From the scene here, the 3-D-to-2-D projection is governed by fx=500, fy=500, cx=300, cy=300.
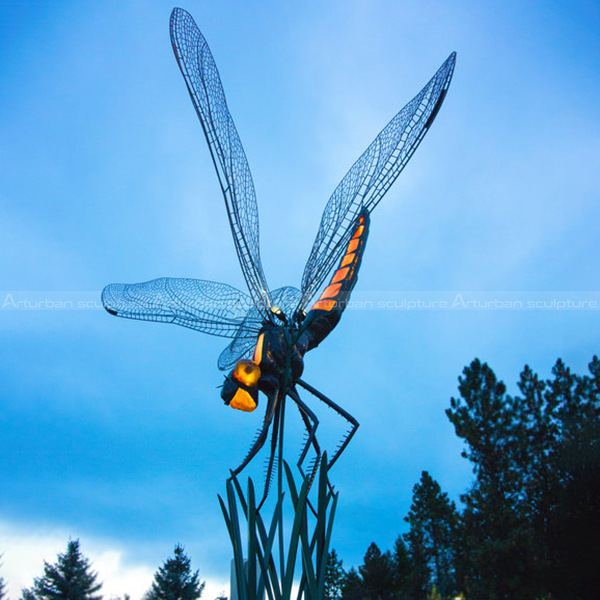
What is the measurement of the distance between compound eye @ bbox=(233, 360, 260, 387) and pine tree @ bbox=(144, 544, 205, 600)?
1793 centimetres

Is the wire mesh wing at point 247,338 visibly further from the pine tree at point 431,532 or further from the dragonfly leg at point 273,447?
the pine tree at point 431,532

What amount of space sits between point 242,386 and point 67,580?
2052 cm

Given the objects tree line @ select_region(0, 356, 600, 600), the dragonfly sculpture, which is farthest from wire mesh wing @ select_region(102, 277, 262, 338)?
tree line @ select_region(0, 356, 600, 600)

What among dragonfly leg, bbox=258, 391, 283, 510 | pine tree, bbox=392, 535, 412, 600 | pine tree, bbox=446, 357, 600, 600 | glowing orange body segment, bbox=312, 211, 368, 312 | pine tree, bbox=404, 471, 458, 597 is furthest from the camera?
pine tree, bbox=404, 471, 458, 597

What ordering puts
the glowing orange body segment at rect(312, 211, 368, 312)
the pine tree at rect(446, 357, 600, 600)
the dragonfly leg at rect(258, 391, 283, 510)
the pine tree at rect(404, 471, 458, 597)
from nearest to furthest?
the dragonfly leg at rect(258, 391, 283, 510) < the glowing orange body segment at rect(312, 211, 368, 312) < the pine tree at rect(446, 357, 600, 600) < the pine tree at rect(404, 471, 458, 597)

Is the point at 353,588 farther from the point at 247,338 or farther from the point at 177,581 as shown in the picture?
the point at 247,338

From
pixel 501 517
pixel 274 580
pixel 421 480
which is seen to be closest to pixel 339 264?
pixel 274 580

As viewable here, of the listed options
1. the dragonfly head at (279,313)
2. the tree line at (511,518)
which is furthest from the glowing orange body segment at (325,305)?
the tree line at (511,518)

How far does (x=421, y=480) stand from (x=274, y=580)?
1029 inches

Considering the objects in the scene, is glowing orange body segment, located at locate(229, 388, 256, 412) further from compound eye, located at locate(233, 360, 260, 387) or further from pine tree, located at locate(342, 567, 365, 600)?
pine tree, located at locate(342, 567, 365, 600)

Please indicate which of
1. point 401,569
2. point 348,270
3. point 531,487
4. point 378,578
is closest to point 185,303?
point 348,270

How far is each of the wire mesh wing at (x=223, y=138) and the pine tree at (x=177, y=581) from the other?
1815 cm

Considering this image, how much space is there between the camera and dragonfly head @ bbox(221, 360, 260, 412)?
24.1 feet

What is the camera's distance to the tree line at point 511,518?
1759cm
